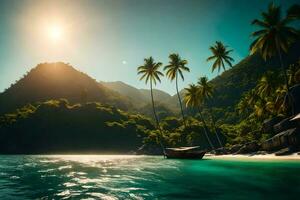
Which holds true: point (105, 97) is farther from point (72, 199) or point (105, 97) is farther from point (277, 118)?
point (72, 199)

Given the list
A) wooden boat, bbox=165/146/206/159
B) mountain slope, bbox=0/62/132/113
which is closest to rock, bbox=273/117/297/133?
wooden boat, bbox=165/146/206/159

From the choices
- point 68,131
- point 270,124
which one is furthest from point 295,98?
point 68,131

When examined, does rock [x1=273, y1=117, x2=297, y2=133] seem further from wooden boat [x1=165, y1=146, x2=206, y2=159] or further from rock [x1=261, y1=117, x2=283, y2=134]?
wooden boat [x1=165, y1=146, x2=206, y2=159]

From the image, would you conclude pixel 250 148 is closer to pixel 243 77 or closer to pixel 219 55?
pixel 219 55

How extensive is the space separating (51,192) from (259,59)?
154m

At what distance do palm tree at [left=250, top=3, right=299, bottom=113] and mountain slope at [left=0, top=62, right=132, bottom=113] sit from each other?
341 ft

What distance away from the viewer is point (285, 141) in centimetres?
4431

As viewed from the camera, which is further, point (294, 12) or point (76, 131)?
point (76, 131)

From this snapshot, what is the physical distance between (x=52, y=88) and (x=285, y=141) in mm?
141028

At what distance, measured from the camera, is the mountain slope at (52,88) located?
152 metres

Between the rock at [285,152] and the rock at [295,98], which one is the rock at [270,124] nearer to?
the rock at [295,98]

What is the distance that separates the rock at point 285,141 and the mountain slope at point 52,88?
10513 cm

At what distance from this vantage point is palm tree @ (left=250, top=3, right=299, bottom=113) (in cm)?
4622

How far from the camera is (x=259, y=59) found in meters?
153
